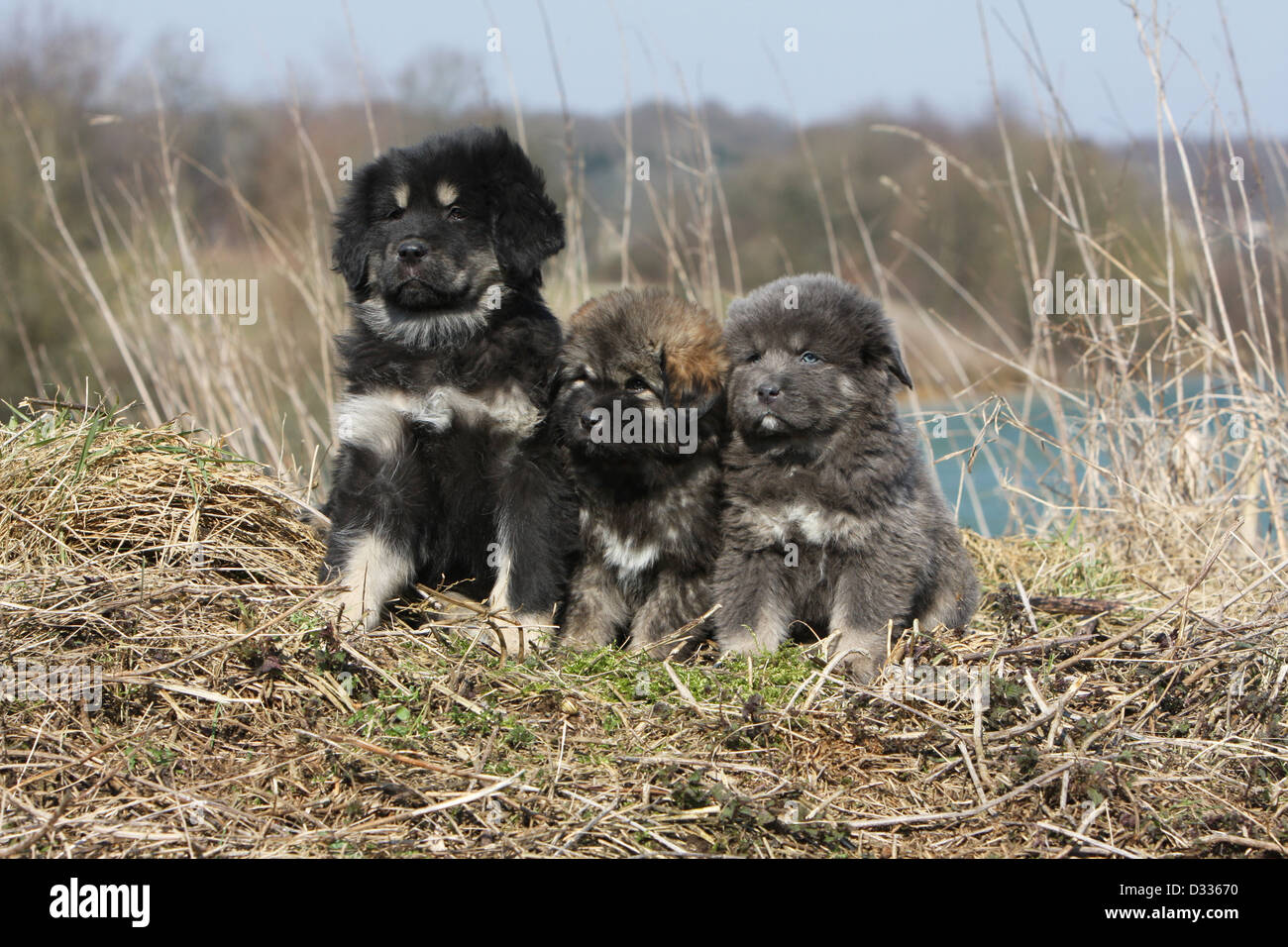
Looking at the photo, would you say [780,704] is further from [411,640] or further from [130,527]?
[130,527]

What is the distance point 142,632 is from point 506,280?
6.33 ft

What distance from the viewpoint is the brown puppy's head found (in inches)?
165

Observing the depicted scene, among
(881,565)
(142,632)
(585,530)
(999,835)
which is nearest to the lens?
(999,835)

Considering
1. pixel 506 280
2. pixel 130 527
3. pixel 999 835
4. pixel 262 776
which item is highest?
pixel 506 280

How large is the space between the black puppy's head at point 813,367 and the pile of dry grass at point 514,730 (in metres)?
0.91

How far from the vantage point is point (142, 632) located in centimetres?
377

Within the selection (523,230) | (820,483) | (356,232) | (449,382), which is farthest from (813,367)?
(356,232)

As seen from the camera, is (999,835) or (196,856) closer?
(196,856)

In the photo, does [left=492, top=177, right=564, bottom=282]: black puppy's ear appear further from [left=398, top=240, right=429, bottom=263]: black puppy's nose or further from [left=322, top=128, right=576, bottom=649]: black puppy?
[left=398, top=240, right=429, bottom=263]: black puppy's nose

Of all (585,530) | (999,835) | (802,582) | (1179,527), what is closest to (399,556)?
(585,530)

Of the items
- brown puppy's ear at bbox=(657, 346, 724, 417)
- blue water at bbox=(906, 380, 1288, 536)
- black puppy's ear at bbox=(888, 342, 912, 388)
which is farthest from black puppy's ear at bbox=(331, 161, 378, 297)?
blue water at bbox=(906, 380, 1288, 536)

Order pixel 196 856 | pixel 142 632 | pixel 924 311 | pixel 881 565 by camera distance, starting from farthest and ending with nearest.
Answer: pixel 924 311 → pixel 881 565 → pixel 142 632 → pixel 196 856

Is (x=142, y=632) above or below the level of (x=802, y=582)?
above

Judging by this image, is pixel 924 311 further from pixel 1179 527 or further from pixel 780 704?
pixel 780 704
